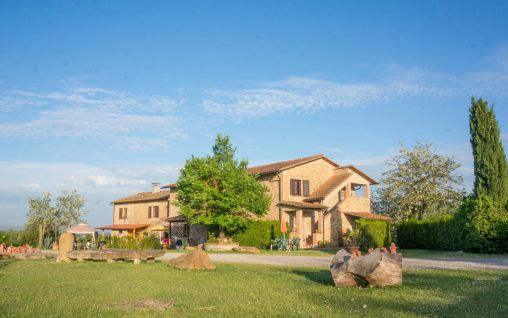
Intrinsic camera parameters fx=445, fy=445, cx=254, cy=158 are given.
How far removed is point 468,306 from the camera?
698 cm

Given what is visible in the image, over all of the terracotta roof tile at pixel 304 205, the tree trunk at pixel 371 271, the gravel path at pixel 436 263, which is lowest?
the gravel path at pixel 436 263

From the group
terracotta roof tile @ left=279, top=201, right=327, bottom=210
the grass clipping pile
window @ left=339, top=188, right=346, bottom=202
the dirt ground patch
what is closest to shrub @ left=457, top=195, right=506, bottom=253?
terracotta roof tile @ left=279, top=201, right=327, bottom=210

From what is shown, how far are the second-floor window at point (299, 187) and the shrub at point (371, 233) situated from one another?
32.8ft

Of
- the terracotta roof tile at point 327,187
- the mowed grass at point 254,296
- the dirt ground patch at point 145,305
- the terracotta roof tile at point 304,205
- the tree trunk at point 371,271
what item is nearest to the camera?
the mowed grass at point 254,296

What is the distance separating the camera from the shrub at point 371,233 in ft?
84.3

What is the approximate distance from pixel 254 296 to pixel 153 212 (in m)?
40.7

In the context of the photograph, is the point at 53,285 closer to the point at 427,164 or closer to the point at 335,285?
the point at 335,285

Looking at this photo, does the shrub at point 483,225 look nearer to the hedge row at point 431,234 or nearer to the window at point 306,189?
the hedge row at point 431,234

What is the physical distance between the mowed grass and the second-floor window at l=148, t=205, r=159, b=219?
115 ft

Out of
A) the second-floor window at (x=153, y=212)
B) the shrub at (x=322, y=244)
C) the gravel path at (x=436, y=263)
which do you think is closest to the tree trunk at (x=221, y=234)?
the shrub at (x=322, y=244)

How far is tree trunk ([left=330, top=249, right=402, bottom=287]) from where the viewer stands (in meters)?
8.88

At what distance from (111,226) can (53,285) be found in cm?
4162

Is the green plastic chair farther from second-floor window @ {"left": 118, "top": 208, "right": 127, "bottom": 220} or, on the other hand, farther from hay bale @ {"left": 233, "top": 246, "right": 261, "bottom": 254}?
second-floor window @ {"left": 118, "top": 208, "right": 127, "bottom": 220}

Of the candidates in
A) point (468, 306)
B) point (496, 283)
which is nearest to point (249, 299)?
point (468, 306)
